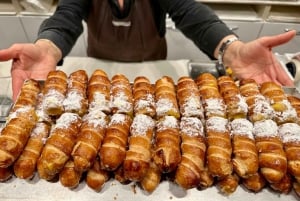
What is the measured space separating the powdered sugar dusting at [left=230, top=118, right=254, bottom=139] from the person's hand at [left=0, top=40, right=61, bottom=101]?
0.76m

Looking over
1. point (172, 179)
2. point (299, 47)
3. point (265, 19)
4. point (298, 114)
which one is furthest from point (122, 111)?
point (299, 47)

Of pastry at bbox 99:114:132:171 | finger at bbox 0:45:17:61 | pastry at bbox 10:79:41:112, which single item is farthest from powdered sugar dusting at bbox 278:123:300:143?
finger at bbox 0:45:17:61

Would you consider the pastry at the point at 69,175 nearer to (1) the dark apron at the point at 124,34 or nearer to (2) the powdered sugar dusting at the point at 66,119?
(2) the powdered sugar dusting at the point at 66,119

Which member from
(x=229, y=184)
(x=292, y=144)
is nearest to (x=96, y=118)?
(x=229, y=184)

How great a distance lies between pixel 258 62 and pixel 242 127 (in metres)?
0.45

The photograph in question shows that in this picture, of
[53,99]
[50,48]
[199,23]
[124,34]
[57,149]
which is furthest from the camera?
[124,34]

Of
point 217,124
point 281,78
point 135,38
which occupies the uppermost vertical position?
point 217,124

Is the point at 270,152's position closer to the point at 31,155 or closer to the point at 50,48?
the point at 31,155

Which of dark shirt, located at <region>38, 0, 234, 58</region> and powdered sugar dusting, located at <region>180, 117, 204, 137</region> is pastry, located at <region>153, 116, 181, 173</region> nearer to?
powdered sugar dusting, located at <region>180, 117, 204, 137</region>

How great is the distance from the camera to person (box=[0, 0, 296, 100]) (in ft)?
3.92

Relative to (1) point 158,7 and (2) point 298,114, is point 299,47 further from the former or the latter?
(2) point 298,114

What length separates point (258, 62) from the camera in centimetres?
123

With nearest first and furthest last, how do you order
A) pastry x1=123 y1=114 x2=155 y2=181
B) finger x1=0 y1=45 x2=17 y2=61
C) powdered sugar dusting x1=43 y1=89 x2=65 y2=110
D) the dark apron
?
1. pastry x1=123 y1=114 x2=155 y2=181
2. powdered sugar dusting x1=43 y1=89 x2=65 y2=110
3. finger x1=0 y1=45 x2=17 y2=61
4. the dark apron

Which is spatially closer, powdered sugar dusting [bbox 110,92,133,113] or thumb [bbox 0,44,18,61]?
powdered sugar dusting [bbox 110,92,133,113]
